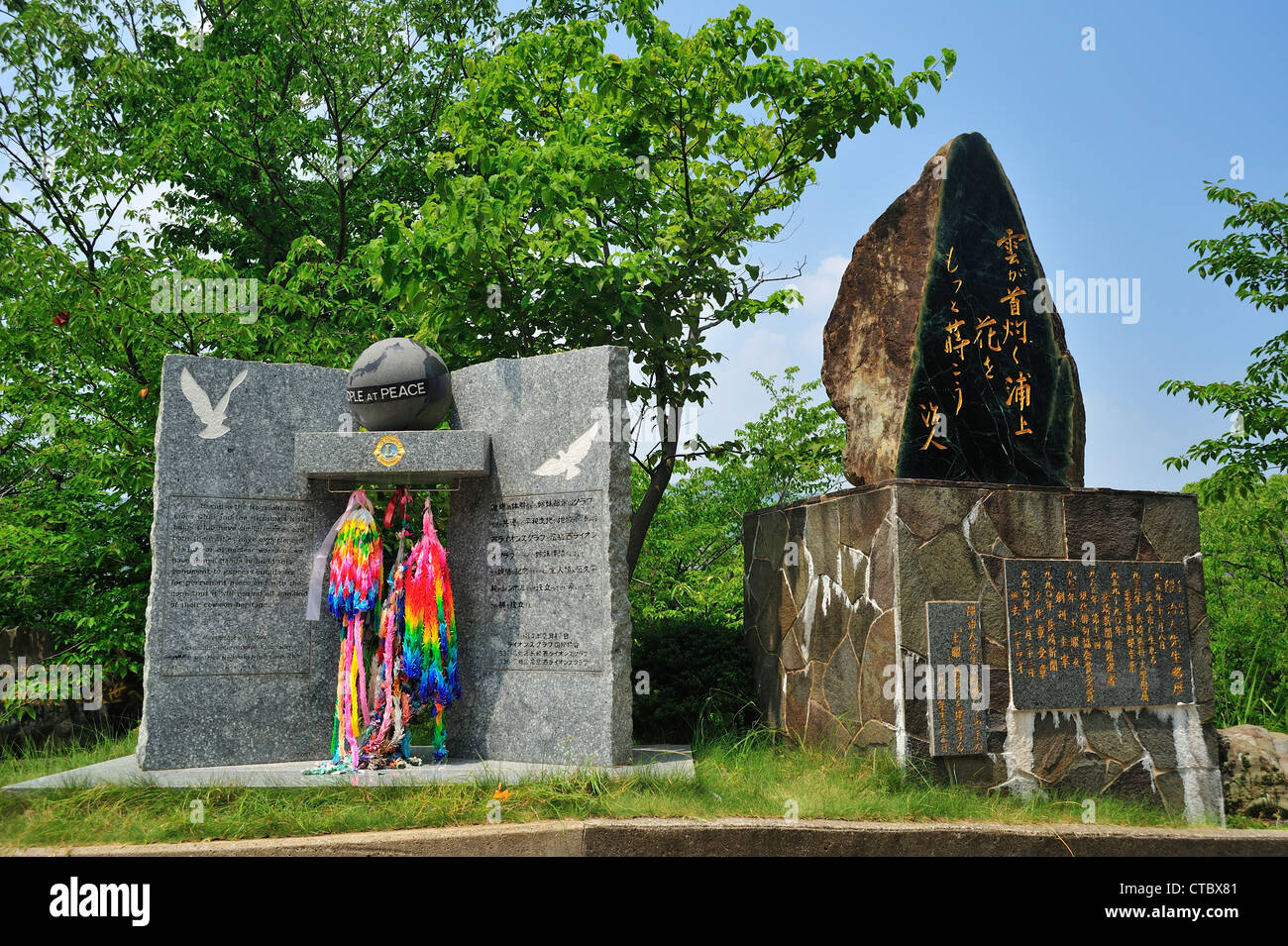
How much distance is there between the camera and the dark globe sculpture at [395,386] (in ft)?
22.5

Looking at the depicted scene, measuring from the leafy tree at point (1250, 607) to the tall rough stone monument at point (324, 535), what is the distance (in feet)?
21.9

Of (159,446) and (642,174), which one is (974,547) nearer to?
(642,174)

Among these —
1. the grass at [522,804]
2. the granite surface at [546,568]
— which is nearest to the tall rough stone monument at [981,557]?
the grass at [522,804]

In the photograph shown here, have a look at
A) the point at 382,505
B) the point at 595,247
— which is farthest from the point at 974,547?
the point at 382,505

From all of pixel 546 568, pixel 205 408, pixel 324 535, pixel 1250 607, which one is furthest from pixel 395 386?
pixel 1250 607

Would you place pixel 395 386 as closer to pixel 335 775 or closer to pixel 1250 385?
pixel 335 775

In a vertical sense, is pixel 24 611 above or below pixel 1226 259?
below

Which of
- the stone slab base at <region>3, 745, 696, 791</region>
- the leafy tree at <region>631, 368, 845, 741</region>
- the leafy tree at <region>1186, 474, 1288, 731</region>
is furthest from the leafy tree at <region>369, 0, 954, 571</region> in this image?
the leafy tree at <region>1186, 474, 1288, 731</region>

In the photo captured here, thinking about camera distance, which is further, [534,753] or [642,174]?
[642,174]

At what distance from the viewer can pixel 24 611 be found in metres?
9.41

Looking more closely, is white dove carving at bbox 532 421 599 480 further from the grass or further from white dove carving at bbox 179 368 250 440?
white dove carving at bbox 179 368 250 440

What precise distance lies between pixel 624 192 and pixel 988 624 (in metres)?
5.08

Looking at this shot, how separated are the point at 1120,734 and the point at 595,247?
5311 mm

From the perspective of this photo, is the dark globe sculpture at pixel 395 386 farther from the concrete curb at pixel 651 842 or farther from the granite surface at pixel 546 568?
the concrete curb at pixel 651 842
